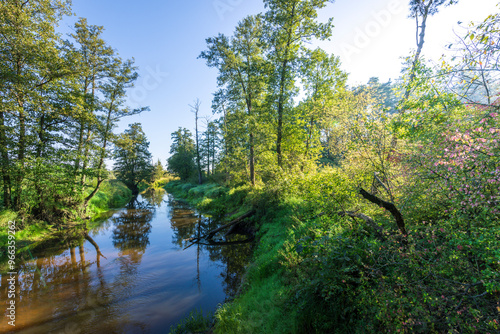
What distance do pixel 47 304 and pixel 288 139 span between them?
14.5 m

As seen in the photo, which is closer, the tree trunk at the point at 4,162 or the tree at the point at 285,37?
the tree trunk at the point at 4,162

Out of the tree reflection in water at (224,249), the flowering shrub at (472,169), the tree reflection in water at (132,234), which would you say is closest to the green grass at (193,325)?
the tree reflection in water at (224,249)

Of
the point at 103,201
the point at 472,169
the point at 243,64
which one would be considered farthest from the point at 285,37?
the point at 103,201

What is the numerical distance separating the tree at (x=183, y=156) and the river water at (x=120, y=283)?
3230 cm

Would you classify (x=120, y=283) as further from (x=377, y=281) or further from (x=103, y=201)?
(x=103, y=201)

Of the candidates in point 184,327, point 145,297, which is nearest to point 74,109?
point 145,297

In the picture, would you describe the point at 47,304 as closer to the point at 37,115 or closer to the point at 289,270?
the point at 289,270

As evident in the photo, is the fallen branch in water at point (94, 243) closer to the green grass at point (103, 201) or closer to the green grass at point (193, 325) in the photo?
the green grass at point (103, 201)

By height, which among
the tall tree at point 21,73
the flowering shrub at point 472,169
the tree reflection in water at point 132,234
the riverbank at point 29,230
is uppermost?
the tall tree at point 21,73

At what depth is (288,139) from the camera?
14781mm

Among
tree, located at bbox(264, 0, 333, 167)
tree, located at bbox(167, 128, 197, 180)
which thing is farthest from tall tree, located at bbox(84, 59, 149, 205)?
tree, located at bbox(167, 128, 197, 180)

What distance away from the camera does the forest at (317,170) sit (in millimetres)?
2523

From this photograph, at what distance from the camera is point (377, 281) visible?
9.23ft

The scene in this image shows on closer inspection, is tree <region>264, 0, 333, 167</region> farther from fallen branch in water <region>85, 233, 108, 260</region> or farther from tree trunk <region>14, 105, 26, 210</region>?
tree trunk <region>14, 105, 26, 210</region>
